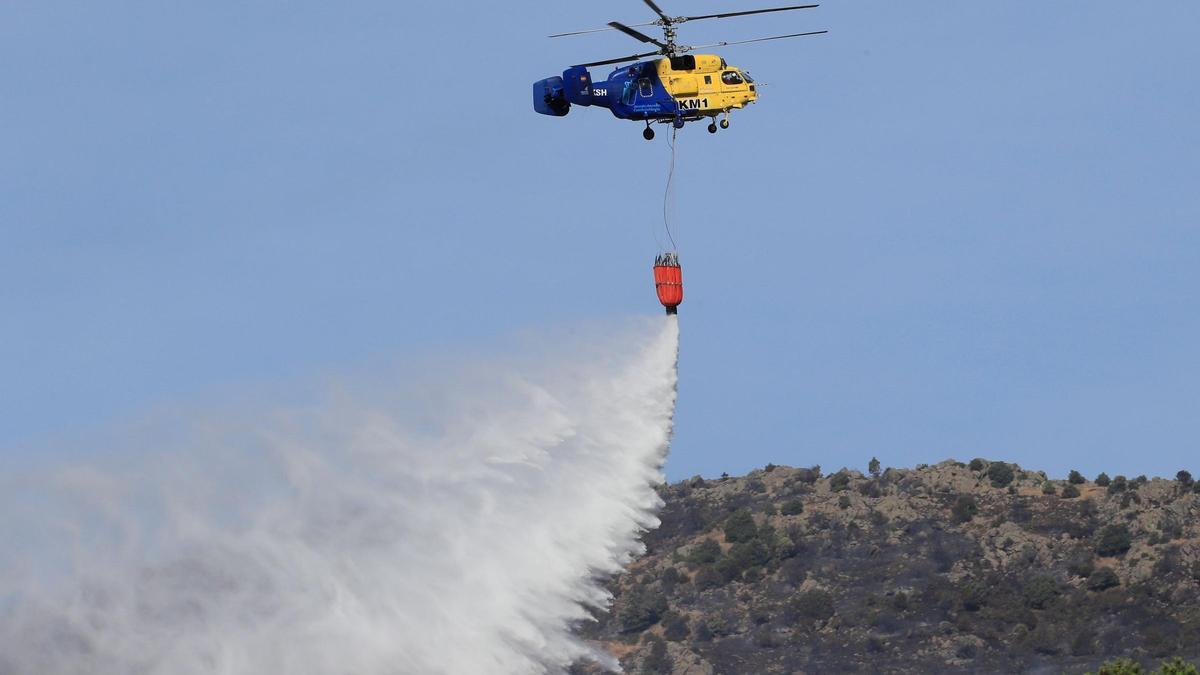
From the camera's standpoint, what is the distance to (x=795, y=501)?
167m

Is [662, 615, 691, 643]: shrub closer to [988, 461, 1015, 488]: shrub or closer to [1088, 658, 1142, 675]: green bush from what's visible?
[988, 461, 1015, 488]: shrub

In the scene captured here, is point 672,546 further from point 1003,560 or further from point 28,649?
point 28,649

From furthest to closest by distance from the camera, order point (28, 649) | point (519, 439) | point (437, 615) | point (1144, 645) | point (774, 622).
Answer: point (774, 622) < point (1144, 645) < point (519, 439) < point (437, 615) < point (28, 649)

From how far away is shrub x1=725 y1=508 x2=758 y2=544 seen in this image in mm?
161875

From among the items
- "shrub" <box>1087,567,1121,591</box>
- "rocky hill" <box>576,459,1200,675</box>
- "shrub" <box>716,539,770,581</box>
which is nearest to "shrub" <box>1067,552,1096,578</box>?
"rocky hill" <box>576,459,1200,675</box>

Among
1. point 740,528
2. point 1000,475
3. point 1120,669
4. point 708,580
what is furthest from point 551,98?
point 1000,475

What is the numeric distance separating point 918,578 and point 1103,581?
13.7 m

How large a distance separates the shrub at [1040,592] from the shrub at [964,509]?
13.5 meters

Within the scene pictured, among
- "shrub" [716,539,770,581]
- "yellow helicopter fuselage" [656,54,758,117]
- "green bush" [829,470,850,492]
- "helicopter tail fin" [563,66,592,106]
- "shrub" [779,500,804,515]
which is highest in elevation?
"green bush" [829,470,850,492]

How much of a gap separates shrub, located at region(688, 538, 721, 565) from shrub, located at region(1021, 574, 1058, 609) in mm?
26480

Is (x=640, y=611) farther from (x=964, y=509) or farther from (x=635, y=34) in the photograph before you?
(x=635, y=34)

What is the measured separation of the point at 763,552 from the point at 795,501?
34.7 ft

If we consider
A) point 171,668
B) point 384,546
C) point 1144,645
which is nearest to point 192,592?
point 171,668

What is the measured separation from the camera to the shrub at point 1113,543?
14612 cm
